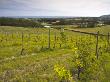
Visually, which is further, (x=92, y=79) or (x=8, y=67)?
(x=8, y=67)

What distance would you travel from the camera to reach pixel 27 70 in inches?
736

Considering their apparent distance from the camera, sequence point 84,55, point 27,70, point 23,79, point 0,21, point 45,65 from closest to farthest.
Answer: point 23,79, point 84,55, point 27,70, point 45,65, point 0,21

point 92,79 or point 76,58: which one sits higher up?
point 76,58

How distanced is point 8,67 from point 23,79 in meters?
4.58

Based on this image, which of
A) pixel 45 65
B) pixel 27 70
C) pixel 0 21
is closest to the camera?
pixel 27 70

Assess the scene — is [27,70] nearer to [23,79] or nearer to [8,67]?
[8,67]

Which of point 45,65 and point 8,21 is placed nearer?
point 45,65

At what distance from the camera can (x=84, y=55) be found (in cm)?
1664

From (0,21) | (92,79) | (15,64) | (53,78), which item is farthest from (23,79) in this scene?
(0,21)

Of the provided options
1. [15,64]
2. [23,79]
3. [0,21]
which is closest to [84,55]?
[23,79]

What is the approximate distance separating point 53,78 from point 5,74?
331cm

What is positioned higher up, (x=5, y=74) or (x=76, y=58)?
(x=76, y=58)

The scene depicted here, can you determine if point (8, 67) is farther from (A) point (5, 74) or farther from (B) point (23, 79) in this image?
(B) point (23, 79)

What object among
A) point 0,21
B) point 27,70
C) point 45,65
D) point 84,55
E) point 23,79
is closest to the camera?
point 23,79
